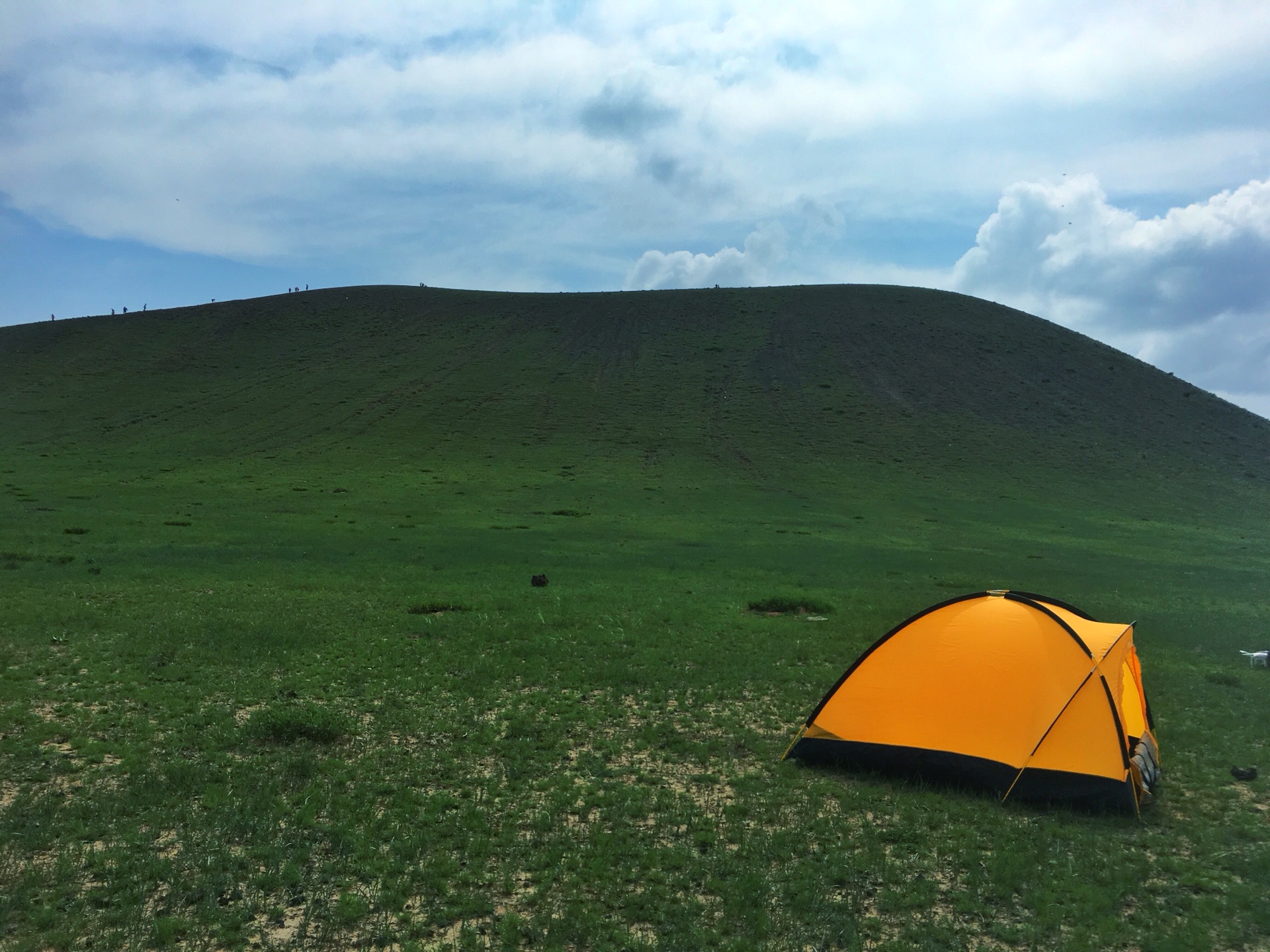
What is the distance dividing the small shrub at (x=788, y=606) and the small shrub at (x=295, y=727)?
611 inches

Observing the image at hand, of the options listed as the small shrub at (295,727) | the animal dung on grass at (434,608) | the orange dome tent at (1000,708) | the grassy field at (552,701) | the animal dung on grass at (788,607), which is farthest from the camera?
the animal dung on grass at (788,607)

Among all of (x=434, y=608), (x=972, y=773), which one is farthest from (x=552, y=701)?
(x=434, y=608)

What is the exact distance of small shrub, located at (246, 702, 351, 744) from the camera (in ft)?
44.9

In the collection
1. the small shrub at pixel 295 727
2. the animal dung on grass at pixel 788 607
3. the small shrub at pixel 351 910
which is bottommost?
the animal dung on grass at pixel 788 607

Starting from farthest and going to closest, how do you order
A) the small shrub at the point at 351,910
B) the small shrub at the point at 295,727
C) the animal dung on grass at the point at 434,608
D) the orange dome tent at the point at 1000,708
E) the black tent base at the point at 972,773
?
the animal dung on grass at the point at 434,608
the small shrub at the point at 295,727
the orange dome tent at the point at 1000,708
the black tent base at the point at 972,773
the small shrub at the point at 351,910

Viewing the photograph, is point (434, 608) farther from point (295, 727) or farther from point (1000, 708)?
point (1000, 708)

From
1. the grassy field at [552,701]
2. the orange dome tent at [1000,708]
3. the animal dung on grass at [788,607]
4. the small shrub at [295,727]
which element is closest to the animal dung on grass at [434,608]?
the grassy field at [552,701]

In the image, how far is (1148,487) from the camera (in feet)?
238

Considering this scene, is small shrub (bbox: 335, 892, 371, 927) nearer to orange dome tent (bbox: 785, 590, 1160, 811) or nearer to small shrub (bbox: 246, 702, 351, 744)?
small shrub (bbox: 246, 702, 351, 744)

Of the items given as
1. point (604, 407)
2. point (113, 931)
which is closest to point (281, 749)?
point (113, 931)

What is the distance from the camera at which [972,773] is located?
12.3 m

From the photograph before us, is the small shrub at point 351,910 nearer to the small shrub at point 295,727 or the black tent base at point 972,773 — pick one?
the small shrub at point 295,727

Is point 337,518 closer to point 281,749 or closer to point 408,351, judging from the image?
point 281,749

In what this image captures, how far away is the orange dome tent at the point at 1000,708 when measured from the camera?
11.9 metres
